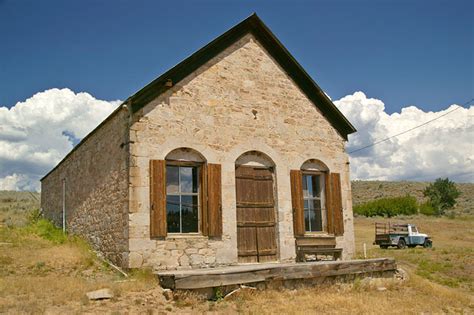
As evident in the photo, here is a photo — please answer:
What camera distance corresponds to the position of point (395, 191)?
6800cm

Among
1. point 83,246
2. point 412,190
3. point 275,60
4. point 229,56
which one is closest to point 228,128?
point 229,56

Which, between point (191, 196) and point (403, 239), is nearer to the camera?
point (191, 196)

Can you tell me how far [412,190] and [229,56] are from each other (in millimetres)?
62468

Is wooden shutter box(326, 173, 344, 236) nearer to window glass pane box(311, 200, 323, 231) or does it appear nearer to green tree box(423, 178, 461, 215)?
window glass pane box(311, 200, 323, 231)

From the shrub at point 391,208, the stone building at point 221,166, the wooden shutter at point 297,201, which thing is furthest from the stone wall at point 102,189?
the shrub at point 391,208

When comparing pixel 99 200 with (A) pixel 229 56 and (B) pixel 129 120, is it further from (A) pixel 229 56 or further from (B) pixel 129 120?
(A) pixel 229 56

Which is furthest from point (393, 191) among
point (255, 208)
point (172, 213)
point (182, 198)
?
point (172, 213)

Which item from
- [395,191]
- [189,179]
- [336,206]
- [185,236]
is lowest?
[185,236]

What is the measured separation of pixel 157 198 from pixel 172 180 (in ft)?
2.75

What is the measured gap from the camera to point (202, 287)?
9164 millimetres

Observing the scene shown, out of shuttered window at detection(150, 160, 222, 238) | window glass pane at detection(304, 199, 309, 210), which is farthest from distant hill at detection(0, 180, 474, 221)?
shuttered window at detection(150, 160, 222, 238)

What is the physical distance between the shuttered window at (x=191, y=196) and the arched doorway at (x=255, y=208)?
84 cm

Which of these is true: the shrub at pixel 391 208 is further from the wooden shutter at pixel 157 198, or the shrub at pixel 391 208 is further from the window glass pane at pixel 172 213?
the wooden shutter at pixel 157 198

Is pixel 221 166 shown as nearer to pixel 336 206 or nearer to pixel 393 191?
pixel 336 206
